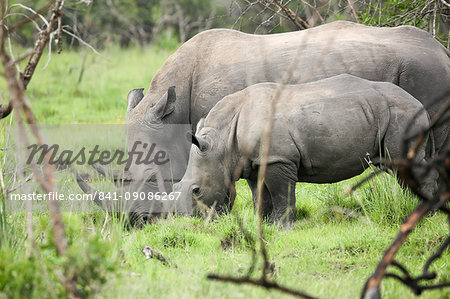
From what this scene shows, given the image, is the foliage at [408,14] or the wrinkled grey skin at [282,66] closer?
the wrinkled grey skin at [282,66]

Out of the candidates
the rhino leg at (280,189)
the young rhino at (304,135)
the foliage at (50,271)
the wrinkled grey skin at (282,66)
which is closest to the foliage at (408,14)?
the wrinkled grey skin at (282,66)

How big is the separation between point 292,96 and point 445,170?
10.7 ft

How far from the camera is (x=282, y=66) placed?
618cm

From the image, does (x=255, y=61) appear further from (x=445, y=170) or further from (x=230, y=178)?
(x=445, y=170)

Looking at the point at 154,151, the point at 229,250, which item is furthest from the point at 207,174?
the point at 229,250

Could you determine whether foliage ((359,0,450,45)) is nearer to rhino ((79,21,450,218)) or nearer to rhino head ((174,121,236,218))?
rhino ((79,21,450,218))

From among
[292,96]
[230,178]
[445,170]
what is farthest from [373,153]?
[445,170]

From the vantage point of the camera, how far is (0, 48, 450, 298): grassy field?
285 centimetres

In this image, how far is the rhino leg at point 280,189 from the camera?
5227mm

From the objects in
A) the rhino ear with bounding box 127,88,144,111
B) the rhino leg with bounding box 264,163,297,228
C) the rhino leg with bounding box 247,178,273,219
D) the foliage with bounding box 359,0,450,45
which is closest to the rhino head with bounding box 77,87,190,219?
the rhino ear with bounding box 127,88,144,111

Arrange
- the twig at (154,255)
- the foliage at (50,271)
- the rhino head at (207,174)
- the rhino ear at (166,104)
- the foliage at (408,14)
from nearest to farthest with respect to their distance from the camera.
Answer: the foliage at (50,271) → the twig at (154,255) → the rhino head at (207,174) → the rhino ear at (166,104) → the foliage at (408,14)

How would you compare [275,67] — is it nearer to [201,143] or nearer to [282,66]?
[282,66]

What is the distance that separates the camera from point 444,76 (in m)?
5.87

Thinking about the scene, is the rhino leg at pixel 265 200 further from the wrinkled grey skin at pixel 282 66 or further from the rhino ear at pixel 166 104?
the rhino ear at pixel 166 104
